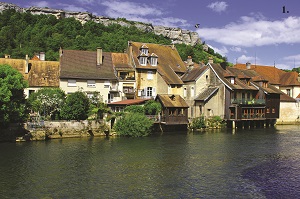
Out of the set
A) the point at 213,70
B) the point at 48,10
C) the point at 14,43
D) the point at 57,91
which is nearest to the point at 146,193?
the point at 57,91

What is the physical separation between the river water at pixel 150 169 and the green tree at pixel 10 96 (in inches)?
132

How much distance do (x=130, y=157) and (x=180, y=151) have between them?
5482 mm

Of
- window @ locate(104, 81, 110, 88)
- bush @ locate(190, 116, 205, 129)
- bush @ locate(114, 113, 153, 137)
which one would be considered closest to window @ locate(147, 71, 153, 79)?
window @ locate(104, 81, 110, 88)

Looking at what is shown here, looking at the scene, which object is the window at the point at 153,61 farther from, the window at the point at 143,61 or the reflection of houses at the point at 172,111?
the reflection of houses at the point at 172,111

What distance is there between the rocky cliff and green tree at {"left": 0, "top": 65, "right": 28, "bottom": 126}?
9643 centimetres

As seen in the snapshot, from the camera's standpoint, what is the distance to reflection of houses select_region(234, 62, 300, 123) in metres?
59.3

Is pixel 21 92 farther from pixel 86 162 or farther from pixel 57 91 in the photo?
pixel 86 162

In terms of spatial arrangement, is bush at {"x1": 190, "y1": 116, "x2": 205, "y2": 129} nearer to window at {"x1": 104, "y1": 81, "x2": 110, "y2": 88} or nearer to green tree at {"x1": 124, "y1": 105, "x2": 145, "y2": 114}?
green tree at {"x1": 124, "y1": 105, "x2": 145, "y2": 114}

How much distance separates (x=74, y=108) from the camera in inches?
1553

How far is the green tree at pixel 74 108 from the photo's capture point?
3931 cm

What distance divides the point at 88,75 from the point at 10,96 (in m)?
16.9

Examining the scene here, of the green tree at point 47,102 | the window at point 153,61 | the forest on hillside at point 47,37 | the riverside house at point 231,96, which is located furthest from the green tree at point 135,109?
the forest on hillside at point 47,37

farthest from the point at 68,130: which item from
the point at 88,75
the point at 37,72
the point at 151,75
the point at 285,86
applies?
the point at 285,86

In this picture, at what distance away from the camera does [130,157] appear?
27.8 metres
